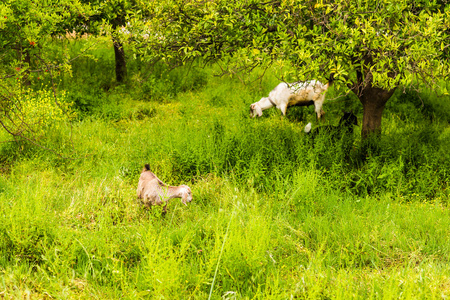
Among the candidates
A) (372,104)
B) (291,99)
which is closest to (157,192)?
(372,104)

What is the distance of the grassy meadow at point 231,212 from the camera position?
3859mm

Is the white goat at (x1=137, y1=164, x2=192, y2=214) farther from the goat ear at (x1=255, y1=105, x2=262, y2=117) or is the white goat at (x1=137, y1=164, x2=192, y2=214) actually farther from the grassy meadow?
the goat ear at (x1=255, y1=105, x2=262, y2=117)

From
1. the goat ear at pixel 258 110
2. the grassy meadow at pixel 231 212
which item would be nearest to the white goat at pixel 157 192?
the grassy meadow at pixel 231 212

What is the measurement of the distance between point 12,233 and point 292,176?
13.4 ft

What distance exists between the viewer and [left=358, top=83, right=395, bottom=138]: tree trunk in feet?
25.3

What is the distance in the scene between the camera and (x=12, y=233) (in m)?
4.30

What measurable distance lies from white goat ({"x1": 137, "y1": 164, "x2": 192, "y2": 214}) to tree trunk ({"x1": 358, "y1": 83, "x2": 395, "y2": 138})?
4.48 meters

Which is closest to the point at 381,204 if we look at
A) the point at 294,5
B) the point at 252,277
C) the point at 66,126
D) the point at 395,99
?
the point at 252,277

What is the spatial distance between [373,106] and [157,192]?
4906 mm

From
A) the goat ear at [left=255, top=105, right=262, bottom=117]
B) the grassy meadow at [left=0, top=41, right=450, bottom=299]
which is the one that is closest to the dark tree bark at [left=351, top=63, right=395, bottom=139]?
the grassy meadow at [left=0, top=41, right=450, bottom=299]

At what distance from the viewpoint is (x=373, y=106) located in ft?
25.8

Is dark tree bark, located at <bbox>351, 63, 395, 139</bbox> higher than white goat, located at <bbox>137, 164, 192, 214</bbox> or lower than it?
lower

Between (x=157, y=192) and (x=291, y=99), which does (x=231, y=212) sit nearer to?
(x=157, y=192)

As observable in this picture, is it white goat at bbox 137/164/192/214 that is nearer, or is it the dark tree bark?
white goat at bbox 137/164/192/214
